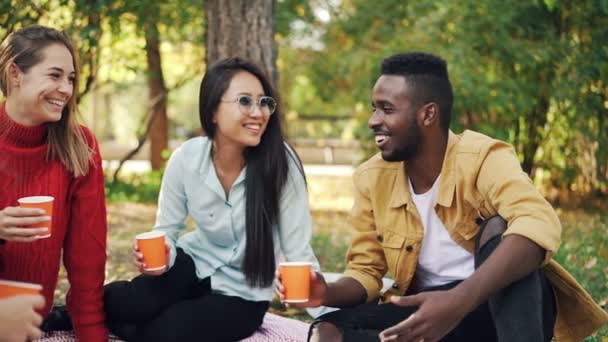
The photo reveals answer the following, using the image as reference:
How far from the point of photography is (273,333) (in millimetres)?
3973

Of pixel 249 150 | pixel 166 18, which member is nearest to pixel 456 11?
pixel 166 18

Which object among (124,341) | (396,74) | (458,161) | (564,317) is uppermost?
(396,74)

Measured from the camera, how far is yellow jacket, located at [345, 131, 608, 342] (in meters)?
3.01

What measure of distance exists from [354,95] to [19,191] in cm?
669

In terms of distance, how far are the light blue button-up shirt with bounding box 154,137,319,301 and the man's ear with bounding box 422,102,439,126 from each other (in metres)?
0.82

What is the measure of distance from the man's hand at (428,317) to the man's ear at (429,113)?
843 mm

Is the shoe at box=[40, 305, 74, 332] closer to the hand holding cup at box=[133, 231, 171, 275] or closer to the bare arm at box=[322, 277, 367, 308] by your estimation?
the hand holding cup at box=[133, 231, 171, 275]

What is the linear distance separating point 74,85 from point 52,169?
1.33ft

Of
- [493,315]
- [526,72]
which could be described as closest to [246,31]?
[493,315]

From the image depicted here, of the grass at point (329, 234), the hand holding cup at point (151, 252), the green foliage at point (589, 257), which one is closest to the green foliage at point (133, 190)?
the grass at point (329, 234)

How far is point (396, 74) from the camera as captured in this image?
3361 mm

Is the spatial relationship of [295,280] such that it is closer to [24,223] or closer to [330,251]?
[24,223]

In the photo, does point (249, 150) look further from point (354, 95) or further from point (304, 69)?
point (304, 69)

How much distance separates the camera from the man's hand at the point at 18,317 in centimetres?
236
